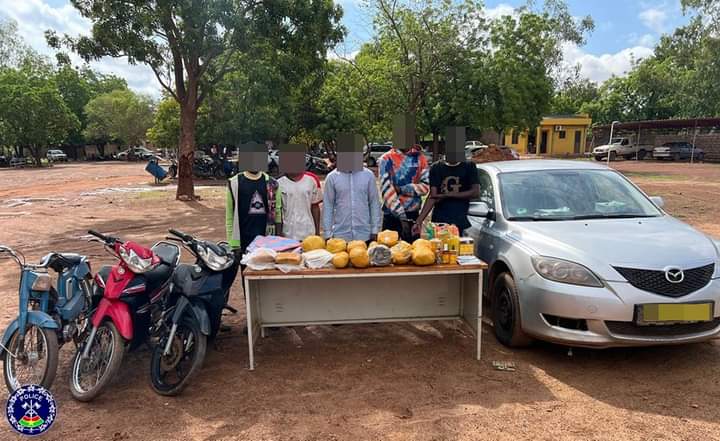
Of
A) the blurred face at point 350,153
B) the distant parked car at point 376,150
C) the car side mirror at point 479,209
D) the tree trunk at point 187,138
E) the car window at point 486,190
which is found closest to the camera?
the blurred face at point 350,153

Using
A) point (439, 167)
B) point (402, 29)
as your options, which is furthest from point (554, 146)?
point (439, 167)

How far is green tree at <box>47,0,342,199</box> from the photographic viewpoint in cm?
1228

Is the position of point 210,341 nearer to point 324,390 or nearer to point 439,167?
point 324,390

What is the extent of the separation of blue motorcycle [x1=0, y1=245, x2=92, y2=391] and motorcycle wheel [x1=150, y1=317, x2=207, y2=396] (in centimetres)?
65

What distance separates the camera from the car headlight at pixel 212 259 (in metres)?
3.62

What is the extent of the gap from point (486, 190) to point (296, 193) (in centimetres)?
203

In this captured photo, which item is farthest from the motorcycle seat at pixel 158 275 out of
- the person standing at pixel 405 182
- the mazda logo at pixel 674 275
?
the mazda logo at pixel 674 275

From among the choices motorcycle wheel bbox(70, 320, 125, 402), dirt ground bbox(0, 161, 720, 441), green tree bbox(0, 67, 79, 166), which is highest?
green tree bbox(0, 67, 79, 166)

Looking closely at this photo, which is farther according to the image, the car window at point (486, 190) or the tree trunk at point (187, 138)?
the tree trunk at point (187, 138)

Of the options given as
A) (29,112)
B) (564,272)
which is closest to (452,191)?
(564,272)

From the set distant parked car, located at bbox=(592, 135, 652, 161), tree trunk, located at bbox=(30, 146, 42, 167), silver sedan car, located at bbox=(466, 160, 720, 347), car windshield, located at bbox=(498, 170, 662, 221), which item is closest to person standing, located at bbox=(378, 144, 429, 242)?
silver sedan car, located at bbox=(466, 160, 720, 347)

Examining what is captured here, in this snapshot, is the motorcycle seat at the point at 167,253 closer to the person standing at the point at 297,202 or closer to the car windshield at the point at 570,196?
the person standing at the point at 297,202

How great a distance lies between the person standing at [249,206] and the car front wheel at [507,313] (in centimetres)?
204

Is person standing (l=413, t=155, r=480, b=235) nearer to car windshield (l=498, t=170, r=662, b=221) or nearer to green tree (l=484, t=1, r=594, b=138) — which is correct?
car windshield (l=498, t=170, r=662, b=221)
